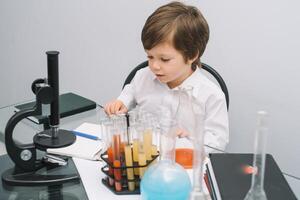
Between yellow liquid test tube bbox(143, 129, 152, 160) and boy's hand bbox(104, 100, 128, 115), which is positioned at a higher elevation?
yellow liquid test tube bbox(143, 129, 152, 160)

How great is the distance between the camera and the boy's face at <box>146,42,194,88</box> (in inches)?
60.8

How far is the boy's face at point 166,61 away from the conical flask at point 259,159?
2.25 feet

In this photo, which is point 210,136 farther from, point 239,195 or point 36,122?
point 36,122

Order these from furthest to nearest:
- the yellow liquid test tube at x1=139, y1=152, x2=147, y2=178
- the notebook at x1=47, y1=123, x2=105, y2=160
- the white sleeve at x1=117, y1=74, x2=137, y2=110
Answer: the white sleeve at x1=117, y1=74, x2=137, y2=110 → the notebook at x1=47, y1=123, x2=105, y2=160 → the yellow liquid test tube at x1=139, y1=152, x2=147, y2=178

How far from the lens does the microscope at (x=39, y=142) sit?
46.9 inches

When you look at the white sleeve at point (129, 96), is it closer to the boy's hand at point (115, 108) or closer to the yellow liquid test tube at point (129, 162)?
the boy's hand at point (115, 108)

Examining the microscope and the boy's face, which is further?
the boy's face

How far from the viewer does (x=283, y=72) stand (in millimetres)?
1847

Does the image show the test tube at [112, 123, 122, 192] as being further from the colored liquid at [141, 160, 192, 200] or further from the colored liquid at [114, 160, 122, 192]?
the colored liquid at [141, 160, 192, 200]

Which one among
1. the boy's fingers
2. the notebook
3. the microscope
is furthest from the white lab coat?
the microscope

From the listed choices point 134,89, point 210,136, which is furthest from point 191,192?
point 134,89

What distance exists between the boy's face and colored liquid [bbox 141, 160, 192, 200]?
62 centimetres

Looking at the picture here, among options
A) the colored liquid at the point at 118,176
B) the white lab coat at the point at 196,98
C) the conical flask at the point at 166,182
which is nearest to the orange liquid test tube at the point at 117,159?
the colored liquid at the point at 118,176

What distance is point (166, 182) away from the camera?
0.97 meters
